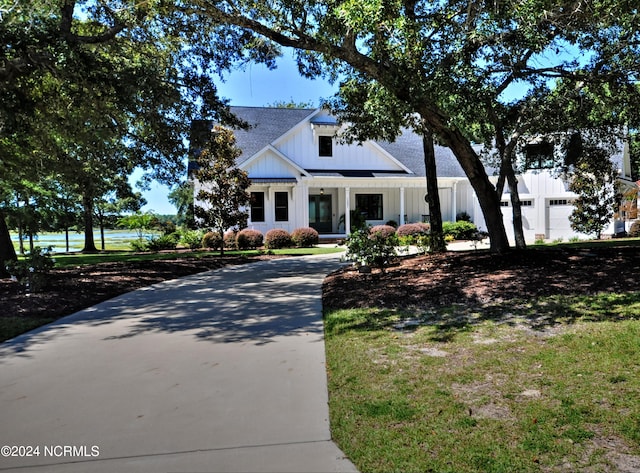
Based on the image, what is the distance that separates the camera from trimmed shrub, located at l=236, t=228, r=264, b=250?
73.7 feet

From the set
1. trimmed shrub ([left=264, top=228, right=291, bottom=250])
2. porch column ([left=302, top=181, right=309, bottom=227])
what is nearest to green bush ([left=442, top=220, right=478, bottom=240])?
porch column ([left=302, top=181, right=309, bottom=227])

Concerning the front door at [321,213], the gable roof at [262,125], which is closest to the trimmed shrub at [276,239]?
the gable roof at [262,125]

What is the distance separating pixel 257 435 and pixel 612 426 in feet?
8.59

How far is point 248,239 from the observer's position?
74.0 ft

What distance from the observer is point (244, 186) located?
1888 cm

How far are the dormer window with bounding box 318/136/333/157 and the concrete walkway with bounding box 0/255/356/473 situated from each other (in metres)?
19.8

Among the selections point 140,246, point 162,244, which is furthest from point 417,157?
point 140,246

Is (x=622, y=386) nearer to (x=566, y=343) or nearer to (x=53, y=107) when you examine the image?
(x=566, y=343)

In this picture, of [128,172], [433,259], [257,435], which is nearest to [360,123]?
[433,259]

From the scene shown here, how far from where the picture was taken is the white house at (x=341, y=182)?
25.1 metres

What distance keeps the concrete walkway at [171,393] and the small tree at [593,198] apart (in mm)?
17447

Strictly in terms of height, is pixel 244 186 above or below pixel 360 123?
below

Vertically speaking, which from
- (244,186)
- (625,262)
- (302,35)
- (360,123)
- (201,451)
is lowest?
(201,451)

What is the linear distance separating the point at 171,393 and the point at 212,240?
18564 mm
